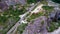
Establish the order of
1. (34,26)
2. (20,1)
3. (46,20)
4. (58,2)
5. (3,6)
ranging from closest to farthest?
(34,26) → (46,20) → (3,6) → (20,1) → (58,2)

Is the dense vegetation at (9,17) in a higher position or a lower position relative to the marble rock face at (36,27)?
higher

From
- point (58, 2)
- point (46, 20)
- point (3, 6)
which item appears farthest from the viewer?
point (58, 2)

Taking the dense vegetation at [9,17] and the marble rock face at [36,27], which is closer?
the marble rock face at [36,27]

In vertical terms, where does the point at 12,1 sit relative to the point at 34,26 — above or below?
above

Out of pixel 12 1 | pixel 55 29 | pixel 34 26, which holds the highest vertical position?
pixel 12 1

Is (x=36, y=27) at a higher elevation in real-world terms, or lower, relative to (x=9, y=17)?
lower

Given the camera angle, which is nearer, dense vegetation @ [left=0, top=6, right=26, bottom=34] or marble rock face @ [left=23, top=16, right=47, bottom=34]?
marble rock face @ [left=23, top=16, right=47, bottom=34]

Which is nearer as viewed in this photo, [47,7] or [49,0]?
[47,7]

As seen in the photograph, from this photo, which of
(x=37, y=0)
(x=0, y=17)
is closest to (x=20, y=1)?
(x=37, y=0)

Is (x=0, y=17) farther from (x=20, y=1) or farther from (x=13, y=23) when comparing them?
(x=20, y=1)

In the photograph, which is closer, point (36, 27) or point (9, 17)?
point (36, 27)

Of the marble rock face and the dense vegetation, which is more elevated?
the dense vegetation
